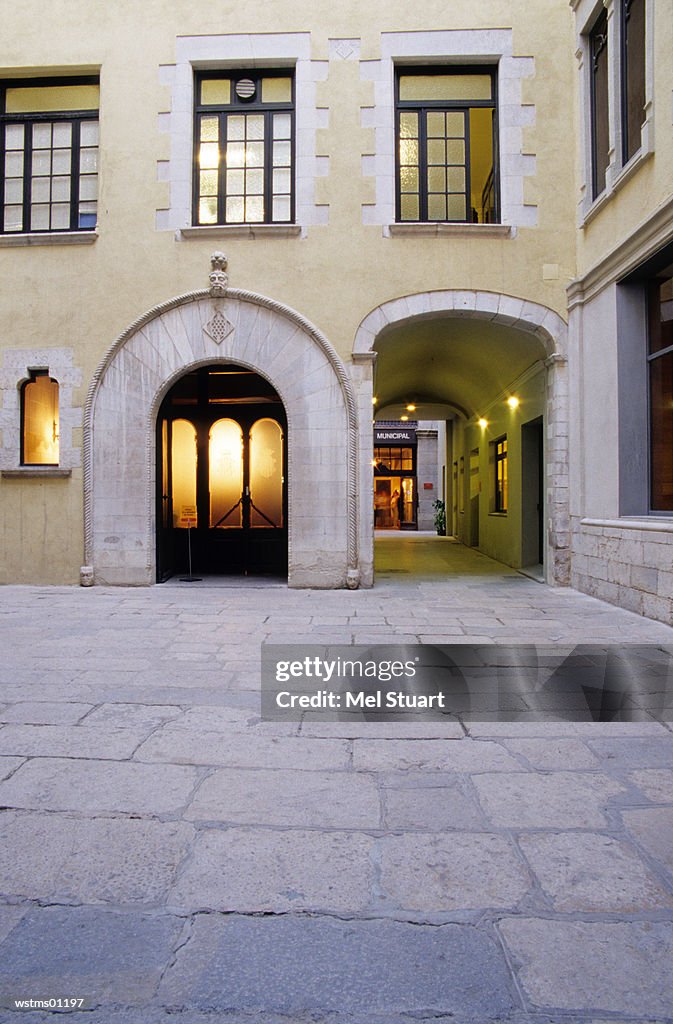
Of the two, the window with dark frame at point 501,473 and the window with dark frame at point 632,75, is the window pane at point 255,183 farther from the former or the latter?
the window with dark frame at point 501,473

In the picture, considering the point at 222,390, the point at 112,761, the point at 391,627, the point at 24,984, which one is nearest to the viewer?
the point at 24,984

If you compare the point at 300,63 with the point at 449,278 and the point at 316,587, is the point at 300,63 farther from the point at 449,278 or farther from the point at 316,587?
the point at 316,587

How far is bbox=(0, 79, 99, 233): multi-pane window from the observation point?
1055cm

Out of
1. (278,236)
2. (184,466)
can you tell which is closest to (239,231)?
(278,236)

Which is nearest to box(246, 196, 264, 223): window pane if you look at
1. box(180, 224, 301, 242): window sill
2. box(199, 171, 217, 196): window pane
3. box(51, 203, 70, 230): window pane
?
box(180, 224, 301, 242): window sill

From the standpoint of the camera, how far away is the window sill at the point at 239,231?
32.5 feet

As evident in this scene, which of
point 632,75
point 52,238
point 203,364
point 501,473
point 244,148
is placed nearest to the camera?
point 632,75

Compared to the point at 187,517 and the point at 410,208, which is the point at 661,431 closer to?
the point at 410,208

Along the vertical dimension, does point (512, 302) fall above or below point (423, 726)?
above

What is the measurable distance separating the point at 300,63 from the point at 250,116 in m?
1.07

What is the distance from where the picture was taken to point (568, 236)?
981 cm

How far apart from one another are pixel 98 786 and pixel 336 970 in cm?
159

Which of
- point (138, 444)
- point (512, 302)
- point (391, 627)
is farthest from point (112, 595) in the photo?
point (512, 302)

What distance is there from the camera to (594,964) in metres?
1.83
